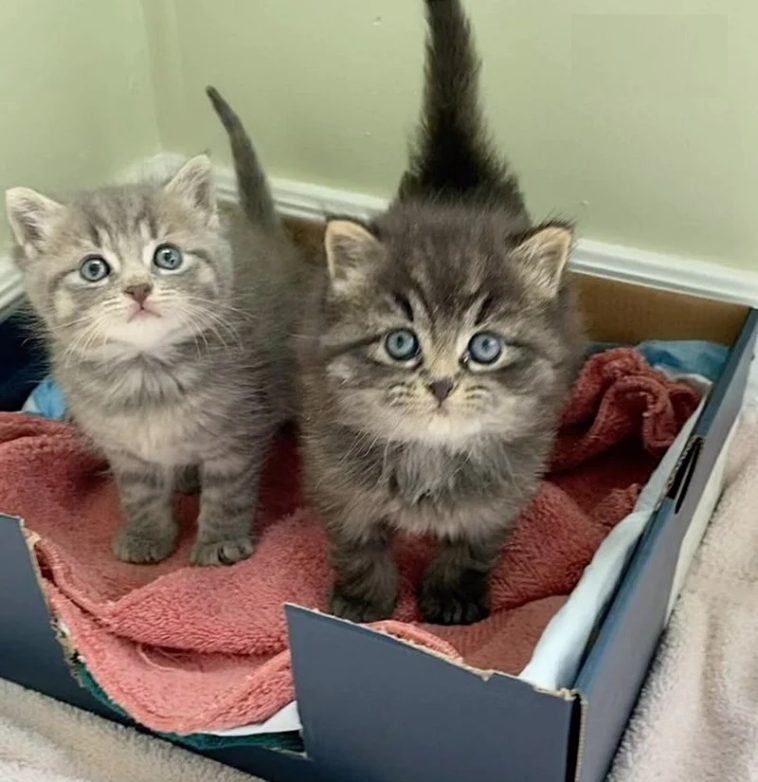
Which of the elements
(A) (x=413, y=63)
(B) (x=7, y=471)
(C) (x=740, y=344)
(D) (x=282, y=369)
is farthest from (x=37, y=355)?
(C) (x=740, y=344)

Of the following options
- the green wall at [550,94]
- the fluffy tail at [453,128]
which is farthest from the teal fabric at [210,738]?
the green wall at [550,94]

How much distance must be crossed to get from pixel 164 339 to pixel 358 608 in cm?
41

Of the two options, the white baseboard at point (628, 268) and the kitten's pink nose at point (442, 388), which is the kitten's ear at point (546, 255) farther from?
the white baseboard at point (628, 268)

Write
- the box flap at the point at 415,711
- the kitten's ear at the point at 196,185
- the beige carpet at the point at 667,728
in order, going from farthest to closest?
the kitten's ear at the point at 196,185 → the beige carpet at the point at 667,728 → the box flap at the point at 415,711

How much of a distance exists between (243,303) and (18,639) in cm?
50

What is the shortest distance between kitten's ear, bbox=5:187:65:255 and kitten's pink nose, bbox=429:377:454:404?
564 mm

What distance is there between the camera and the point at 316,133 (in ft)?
6.38

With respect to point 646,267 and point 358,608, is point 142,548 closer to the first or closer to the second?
point 358,608

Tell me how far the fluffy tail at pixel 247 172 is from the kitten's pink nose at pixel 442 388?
2.44ft

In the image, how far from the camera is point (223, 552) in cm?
151

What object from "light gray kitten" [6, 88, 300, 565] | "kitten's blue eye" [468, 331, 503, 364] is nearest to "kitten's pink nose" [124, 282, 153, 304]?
"light gray kitten" [6, 88, 300, 565]

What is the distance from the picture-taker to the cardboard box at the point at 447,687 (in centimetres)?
102

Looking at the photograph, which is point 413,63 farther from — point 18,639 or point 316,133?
point 18,639

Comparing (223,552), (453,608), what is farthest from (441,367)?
(223,552)
